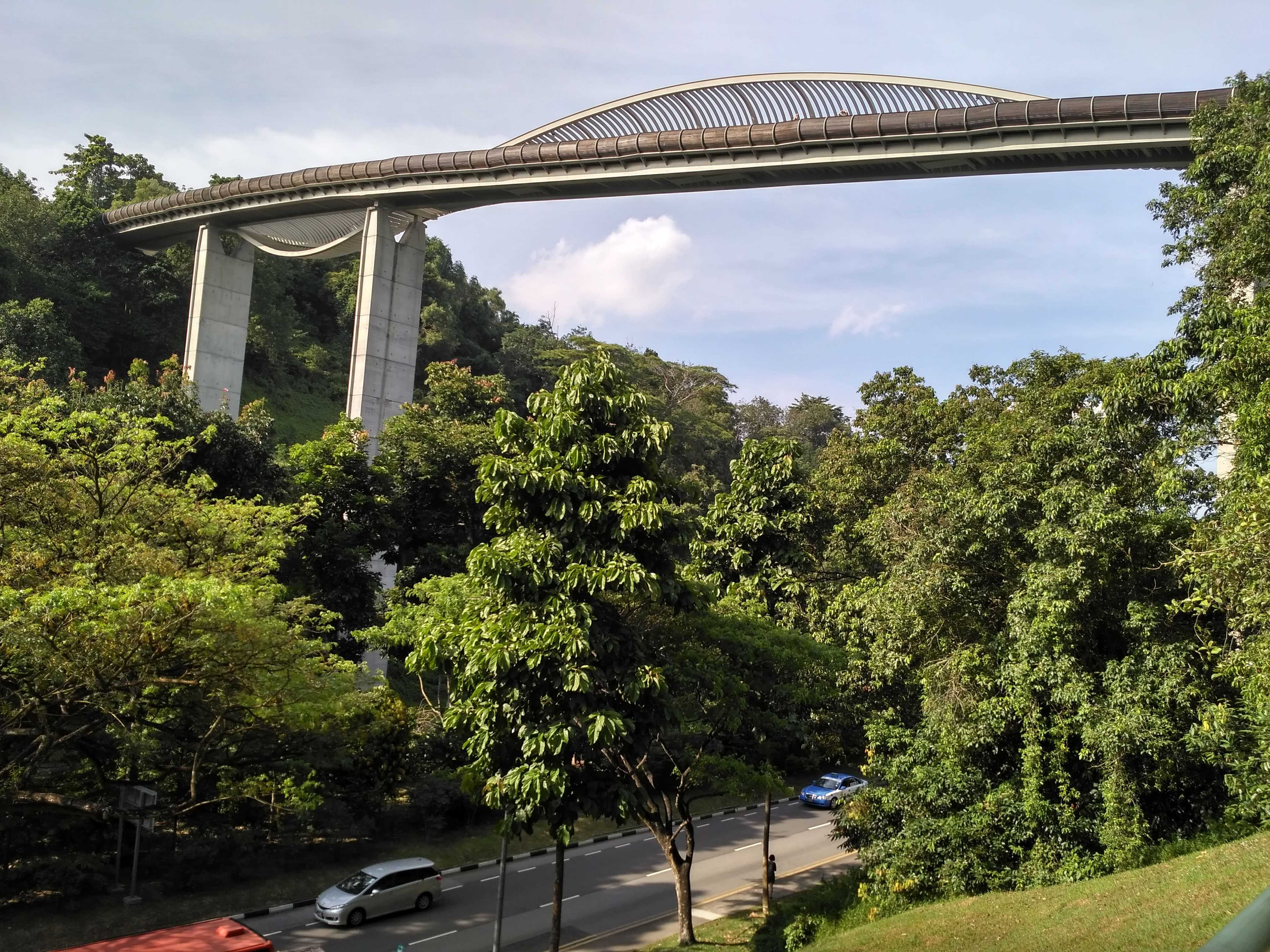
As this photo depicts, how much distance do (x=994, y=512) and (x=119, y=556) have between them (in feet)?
47.6

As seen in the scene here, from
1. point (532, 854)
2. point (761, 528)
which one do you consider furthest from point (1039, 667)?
point (532, 854)

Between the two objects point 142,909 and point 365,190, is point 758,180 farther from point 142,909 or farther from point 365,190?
point 142,909

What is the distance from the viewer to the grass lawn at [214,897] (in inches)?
671

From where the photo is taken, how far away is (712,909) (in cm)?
2028

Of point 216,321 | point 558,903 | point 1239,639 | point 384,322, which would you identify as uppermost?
point 216,321

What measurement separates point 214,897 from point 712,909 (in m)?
10.2

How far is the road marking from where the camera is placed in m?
18.2

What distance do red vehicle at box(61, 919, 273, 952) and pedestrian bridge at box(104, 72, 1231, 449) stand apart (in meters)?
22.2

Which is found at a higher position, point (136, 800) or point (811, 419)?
point (811, 419)

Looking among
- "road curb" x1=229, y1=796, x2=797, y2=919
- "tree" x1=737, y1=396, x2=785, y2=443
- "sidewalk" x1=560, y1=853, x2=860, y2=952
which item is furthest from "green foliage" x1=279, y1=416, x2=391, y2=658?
"tree" x1=737, y1=396, x2=785, y2=443

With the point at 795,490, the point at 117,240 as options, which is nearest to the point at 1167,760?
the point at 795,490

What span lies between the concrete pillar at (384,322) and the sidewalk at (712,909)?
66.6 feet

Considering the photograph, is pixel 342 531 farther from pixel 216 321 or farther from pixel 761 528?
pixel 216 321

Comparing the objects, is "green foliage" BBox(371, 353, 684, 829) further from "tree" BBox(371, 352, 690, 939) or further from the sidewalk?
the sidewalk
